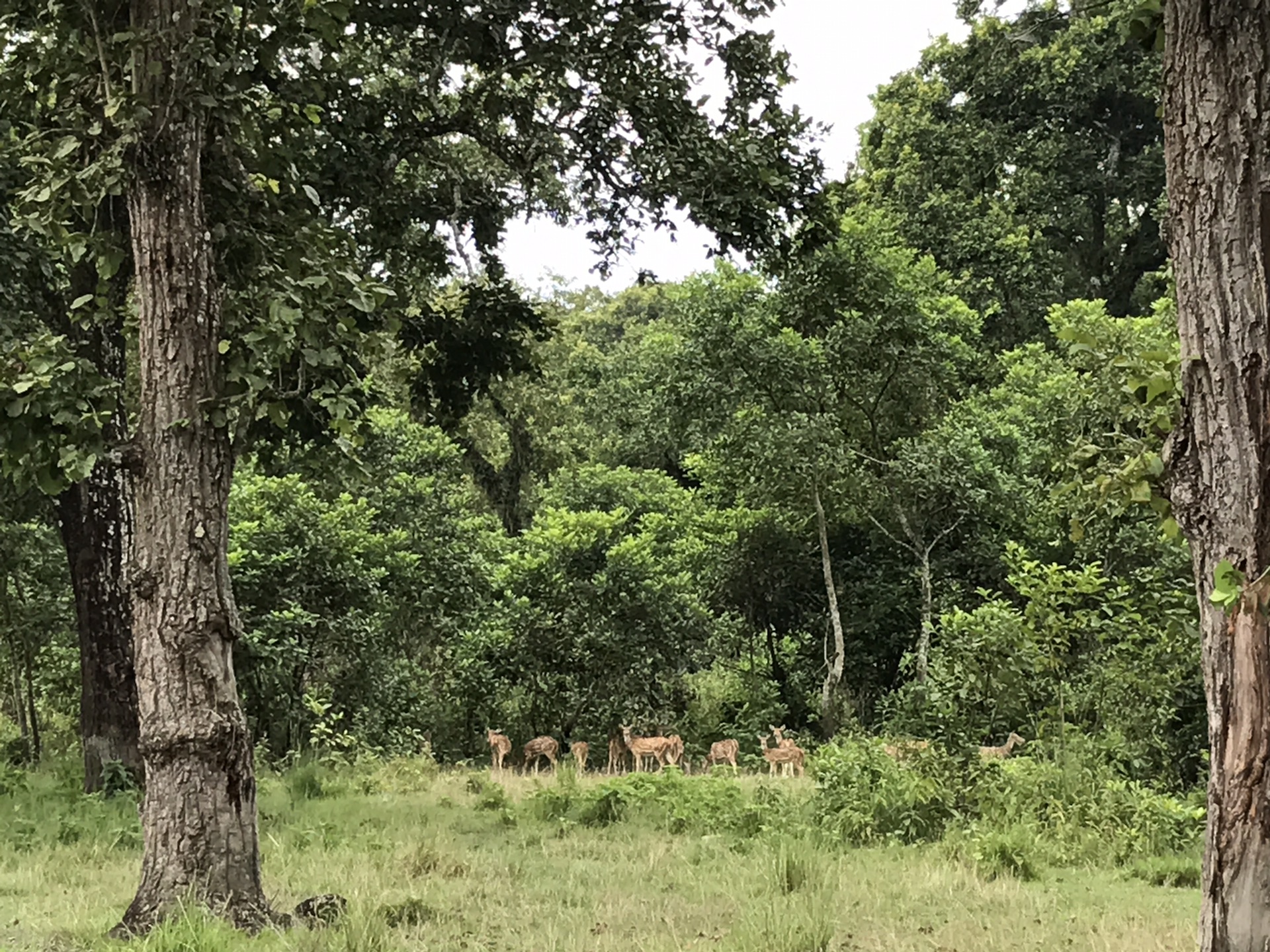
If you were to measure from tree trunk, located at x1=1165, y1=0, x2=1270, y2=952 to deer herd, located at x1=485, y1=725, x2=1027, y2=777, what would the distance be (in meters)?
10.1

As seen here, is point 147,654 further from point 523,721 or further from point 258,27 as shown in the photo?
point 523,721

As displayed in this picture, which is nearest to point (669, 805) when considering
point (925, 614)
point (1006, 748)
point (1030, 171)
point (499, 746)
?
point (1006, 748)

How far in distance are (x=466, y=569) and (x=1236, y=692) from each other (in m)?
14.0

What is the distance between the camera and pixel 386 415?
683 inches

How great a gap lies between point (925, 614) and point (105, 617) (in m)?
10.8

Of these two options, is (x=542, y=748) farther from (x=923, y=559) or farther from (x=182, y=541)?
(x=182, y=541)

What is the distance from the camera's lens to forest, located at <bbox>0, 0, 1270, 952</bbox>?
15.5 feet

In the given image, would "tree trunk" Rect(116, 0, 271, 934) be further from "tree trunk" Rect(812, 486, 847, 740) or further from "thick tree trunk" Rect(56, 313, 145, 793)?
"tree trunk" Rect(812, 486, 847, 740)

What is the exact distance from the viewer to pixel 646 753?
530 inches

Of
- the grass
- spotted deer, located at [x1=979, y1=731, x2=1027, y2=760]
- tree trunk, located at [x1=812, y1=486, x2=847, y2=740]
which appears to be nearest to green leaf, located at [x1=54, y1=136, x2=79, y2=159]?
the grass

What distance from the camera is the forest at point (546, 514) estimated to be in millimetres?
4730

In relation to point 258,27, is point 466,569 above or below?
below

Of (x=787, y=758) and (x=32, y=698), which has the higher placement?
(x=32, y=698)

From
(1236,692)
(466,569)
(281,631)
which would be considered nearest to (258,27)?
(1236,692)
